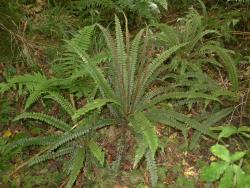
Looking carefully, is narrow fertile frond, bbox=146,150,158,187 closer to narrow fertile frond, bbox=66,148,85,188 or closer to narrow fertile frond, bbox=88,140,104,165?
narrow fertile frond, bbox=88,140,104,165

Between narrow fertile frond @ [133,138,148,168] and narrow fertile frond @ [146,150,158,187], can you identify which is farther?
narrow fertile frond @ [146,150,158,187]

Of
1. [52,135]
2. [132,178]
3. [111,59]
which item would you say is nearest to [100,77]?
[111,59]

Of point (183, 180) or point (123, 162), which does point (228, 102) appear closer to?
point (183, 180)

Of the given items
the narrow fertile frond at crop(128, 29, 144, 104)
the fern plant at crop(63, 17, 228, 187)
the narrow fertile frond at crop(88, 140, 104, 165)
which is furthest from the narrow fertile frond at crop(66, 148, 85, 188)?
the narrow fertile frond at crop(128, 29, 144, 104)

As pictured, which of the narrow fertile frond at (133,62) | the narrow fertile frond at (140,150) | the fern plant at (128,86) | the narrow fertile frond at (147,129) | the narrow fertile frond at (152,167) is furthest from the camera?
the narrow fertile frond at (133,62)

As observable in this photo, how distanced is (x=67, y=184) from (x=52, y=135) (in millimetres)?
542

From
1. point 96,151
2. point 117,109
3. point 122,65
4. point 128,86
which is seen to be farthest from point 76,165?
point 122,65

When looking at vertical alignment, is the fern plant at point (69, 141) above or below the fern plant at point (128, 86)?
below

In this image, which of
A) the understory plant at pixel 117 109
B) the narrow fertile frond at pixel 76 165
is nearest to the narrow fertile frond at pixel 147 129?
the understory plant at pixel 117 109

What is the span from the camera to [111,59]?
12.7 feet

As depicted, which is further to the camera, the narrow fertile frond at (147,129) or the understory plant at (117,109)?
the understory plant at (117,109)

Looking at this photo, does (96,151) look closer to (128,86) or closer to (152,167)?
(152,167)

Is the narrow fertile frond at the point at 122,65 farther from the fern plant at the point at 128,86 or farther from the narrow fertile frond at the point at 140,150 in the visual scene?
the narrow fertile frond at the point at 140,150

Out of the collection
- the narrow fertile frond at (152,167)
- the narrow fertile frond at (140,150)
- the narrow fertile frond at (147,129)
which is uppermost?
the narrow fertile frond at (147,129)
